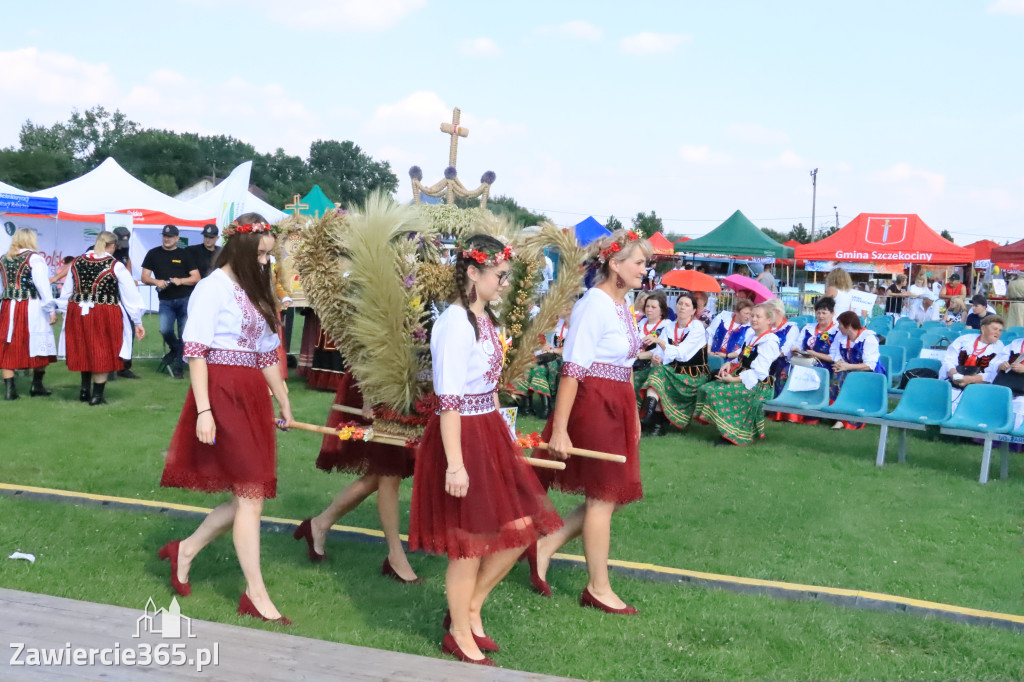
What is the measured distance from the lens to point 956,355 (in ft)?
31.4

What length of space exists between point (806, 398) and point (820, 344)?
1.11m

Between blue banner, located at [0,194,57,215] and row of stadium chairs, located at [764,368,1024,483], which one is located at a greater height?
blue banner, located at [0,194,57,215]

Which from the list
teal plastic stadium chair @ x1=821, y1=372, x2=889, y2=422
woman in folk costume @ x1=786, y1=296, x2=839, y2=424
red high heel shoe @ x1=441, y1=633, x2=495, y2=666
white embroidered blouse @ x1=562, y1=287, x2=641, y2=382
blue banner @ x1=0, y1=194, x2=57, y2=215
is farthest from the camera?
blue banner @ x1=0, y1=194, x2=57, y2=215

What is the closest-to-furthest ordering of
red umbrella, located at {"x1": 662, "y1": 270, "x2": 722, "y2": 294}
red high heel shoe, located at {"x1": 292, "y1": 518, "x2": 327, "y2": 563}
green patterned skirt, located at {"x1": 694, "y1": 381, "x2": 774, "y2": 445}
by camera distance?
red high heel shoe, located at {"x1": 292, "y1": 518, "x2": 327, "y2": 563} < green patterned skirt, located at {"x1": 694, "y1": 381, "x2": 774, "y2": 445} < red umbrella, located at {"x1": 662, "y1": 270, "x2": 722, "y2": 294}

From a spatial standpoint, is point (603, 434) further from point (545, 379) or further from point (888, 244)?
point (888, 244)

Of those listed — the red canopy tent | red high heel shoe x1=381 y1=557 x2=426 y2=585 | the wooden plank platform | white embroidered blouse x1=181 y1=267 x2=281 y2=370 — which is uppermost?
the red canopy tent

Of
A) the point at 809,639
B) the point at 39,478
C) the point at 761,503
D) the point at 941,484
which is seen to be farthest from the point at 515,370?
the point at 941,484

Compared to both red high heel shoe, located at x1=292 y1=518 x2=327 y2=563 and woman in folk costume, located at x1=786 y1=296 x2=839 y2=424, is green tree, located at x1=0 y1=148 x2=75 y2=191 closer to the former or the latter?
woman in folk costume, located at x1=786 y1=296 x2=839 y2=424

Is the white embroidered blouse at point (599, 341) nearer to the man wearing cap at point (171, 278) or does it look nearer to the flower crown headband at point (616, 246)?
the flower crown headband at point (616, 246)

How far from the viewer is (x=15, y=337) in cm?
954

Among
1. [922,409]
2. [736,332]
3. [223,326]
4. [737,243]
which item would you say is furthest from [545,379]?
[737,243]

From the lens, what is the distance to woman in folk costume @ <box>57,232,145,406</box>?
9461 mm

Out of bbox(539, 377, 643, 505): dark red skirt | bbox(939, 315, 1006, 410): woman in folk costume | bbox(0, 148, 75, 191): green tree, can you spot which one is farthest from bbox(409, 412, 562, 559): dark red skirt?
bbox(0, 148, 75, 191): green tree

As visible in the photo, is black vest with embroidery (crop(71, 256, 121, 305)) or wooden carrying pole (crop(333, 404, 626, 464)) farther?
black vest with embroidery (crop(71, 256, 121, 305))
